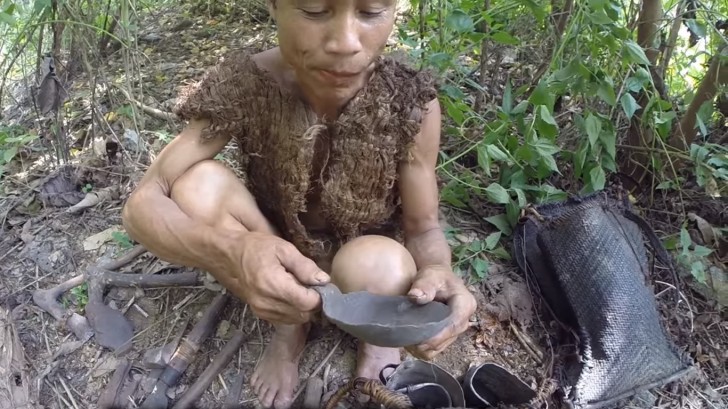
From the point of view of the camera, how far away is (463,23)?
1.80 m

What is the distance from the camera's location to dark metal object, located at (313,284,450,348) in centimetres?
122

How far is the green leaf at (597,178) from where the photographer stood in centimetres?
190

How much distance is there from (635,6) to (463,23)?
718 mm

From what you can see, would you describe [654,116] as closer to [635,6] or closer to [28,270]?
[635,6]

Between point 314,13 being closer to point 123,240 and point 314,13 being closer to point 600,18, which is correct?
point 600,18

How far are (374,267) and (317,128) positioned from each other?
0.35m

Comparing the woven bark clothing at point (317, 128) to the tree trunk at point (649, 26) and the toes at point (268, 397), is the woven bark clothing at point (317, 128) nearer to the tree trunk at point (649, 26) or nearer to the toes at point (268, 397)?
the toes at point (268, 397)

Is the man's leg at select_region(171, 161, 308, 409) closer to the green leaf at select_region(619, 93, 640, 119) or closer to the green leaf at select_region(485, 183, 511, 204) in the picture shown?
the green leaf at select_region(485, 183, 511, 204)

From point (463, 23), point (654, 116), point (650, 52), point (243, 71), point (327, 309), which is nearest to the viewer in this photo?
point (327, 309)

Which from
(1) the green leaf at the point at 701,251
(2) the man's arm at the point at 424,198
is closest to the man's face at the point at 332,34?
(2) the man's arm at the point at 424,198

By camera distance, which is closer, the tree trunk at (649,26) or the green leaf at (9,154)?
the tree trunk at (649,26)

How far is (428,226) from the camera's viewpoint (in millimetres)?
1634

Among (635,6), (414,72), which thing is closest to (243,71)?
(414,72)

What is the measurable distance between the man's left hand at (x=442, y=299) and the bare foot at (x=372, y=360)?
0.92 feet
